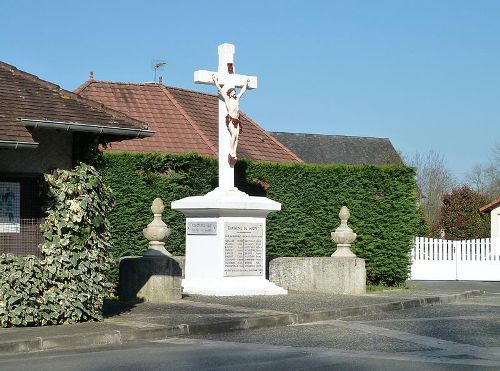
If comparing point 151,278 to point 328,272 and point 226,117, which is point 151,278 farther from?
point 328,272

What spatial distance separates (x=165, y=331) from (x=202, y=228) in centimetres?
632

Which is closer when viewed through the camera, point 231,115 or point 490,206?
point 231,115

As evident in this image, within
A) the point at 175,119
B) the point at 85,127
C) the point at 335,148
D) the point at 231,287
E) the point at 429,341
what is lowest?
the point at 429,341

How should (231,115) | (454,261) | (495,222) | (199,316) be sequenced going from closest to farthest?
(199,316) < (231,115) < (454,261) < (495,222)

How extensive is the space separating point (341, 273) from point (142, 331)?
27.9 feet

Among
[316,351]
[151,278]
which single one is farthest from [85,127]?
[316,351]

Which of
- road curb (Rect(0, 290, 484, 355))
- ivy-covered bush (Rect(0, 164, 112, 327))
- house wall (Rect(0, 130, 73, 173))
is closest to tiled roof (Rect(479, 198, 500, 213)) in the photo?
road curb (Rect(0, 290, 484, 355))

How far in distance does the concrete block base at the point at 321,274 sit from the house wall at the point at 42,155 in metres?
7.86

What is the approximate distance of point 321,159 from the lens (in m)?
67.5

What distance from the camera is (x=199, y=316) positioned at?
48.5 feet

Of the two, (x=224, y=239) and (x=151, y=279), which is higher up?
(x=224, y=239)

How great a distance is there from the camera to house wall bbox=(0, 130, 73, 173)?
14.1 meters

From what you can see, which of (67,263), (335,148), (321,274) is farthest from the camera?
(335,148)

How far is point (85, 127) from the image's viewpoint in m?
13.8
